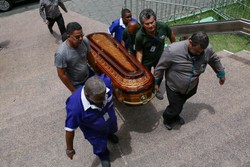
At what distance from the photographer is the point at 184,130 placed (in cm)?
390

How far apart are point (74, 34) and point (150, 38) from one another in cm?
116

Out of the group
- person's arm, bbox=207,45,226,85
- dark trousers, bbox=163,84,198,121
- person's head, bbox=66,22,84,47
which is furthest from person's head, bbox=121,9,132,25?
person's arm, bbox=207,45,226,85

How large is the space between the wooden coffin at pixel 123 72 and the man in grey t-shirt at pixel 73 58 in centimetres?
25

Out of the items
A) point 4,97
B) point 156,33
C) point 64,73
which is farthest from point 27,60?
point 156,33

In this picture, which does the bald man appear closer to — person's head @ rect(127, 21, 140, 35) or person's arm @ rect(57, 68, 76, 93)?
person's head @ rect(127, 21, 140, 35)

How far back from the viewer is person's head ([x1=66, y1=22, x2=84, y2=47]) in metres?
3.20

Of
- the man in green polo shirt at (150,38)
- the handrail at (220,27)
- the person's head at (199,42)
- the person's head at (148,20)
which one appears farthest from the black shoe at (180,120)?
the handrail at (220,27)

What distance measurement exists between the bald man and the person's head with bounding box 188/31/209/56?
1.32m

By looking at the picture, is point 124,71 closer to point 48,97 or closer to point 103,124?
point 103,124

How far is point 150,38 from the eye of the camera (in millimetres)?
3771

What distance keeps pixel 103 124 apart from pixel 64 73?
970 millimetres

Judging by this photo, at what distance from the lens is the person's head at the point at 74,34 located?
126 inches

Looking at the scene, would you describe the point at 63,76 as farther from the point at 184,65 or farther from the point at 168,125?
the point at 168,125

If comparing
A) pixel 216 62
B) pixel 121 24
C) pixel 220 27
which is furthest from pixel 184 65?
pixel 220 27
